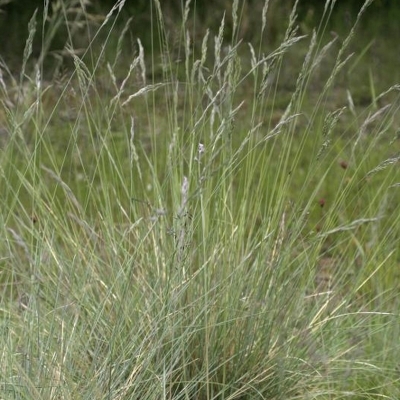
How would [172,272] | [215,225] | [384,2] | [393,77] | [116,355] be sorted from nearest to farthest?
[172,272]
[116,355]
[215,225]
[393,77]
[384,2]

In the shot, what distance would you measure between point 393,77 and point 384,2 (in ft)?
6.16

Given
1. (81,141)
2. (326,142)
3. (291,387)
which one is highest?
(326,142)

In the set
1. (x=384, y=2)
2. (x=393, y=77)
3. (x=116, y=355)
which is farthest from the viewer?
(x=384, y=2)

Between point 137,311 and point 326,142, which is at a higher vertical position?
point 326,142

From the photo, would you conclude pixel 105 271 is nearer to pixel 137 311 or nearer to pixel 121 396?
pixel 137 311

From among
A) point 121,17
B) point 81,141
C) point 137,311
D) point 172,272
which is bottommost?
point 121,17

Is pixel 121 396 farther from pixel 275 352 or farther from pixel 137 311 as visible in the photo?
pixel 275 352

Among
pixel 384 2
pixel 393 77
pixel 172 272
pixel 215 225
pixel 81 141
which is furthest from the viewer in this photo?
pixel 384 2

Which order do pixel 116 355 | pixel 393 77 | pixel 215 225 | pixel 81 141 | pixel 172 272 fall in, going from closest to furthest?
1. pixel 172 272
2. pixel 116 355
3. pixel 215 225
4. pixel 81 141
5. pixel 393 77

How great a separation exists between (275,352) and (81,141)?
11.4 feet

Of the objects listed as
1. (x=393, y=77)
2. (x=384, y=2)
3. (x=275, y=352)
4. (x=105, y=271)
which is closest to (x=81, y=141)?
(x=393, y=77)

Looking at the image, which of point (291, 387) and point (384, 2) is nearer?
point (291, 387)

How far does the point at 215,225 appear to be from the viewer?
2.82m

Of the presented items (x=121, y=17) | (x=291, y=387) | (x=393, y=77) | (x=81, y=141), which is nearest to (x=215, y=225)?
(x=291, y=387)
